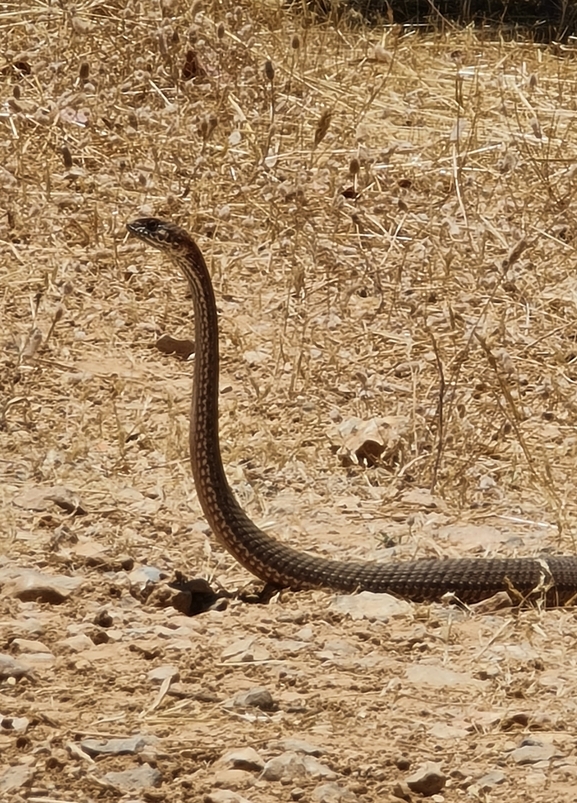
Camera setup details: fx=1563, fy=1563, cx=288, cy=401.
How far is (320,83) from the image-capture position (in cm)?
855

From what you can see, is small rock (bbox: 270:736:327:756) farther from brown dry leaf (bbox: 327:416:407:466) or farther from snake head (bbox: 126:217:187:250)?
brown dry leaf (bbox: 327:416:407:466)

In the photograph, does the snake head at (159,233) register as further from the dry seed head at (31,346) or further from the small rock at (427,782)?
the small rock at (427,782)

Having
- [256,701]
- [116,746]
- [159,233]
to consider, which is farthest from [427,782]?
[159,233]

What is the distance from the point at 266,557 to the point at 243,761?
1.24 metres

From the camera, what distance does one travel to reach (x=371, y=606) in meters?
4.33

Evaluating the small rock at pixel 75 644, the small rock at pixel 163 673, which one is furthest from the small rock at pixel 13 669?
the small rock at pixel 163 673

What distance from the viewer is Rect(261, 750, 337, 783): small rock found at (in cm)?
324

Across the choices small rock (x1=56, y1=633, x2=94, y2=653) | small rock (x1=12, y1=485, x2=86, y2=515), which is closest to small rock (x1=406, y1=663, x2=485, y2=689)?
small rock (x1=56, y1=633, x2=94, y2=653)

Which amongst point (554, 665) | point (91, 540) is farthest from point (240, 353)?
point (554, 665)

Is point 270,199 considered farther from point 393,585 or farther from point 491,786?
point 491,786

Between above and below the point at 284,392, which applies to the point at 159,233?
above

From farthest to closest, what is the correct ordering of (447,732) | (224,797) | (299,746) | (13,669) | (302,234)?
(302,234) → (13,669) → (447,732) → (299,746) → (224,797)

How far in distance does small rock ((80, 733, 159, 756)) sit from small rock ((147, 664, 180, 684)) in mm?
332

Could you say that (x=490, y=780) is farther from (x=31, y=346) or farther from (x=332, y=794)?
(x=31, y=346)
